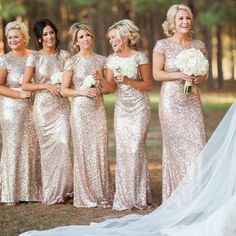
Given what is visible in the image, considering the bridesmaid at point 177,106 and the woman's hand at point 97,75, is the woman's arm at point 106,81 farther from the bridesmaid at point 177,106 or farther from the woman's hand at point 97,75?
the bridesmaid at point 177,106

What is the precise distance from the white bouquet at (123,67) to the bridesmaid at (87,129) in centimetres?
39

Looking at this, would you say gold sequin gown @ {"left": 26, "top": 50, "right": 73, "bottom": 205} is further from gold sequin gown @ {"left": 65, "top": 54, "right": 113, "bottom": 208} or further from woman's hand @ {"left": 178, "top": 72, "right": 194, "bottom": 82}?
woman's hand @ {"left": 178, "top": 72, "right": 194, "bottom": 82}

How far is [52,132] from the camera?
392 inches

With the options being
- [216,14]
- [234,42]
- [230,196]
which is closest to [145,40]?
[234,42]

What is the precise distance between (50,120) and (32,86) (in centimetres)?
51

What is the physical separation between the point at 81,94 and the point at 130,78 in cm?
68

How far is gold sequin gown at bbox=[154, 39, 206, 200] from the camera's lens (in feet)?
29.6

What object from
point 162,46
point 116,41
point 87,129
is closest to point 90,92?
point 87,129

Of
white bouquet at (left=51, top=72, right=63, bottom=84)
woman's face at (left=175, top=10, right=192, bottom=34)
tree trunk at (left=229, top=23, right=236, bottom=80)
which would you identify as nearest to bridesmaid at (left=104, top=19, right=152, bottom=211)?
woman's face at (left=175, top=10, right=192, bottom=34)

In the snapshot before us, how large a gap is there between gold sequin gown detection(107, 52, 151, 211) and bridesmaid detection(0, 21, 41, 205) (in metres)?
1.44

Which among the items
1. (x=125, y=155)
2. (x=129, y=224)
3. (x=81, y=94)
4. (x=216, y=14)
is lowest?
(x=129, y=224)

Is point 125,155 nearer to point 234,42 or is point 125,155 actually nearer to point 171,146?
point 171,146

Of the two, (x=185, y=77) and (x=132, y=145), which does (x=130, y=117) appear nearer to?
(x=132, y=145)

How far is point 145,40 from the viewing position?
49969 mm
